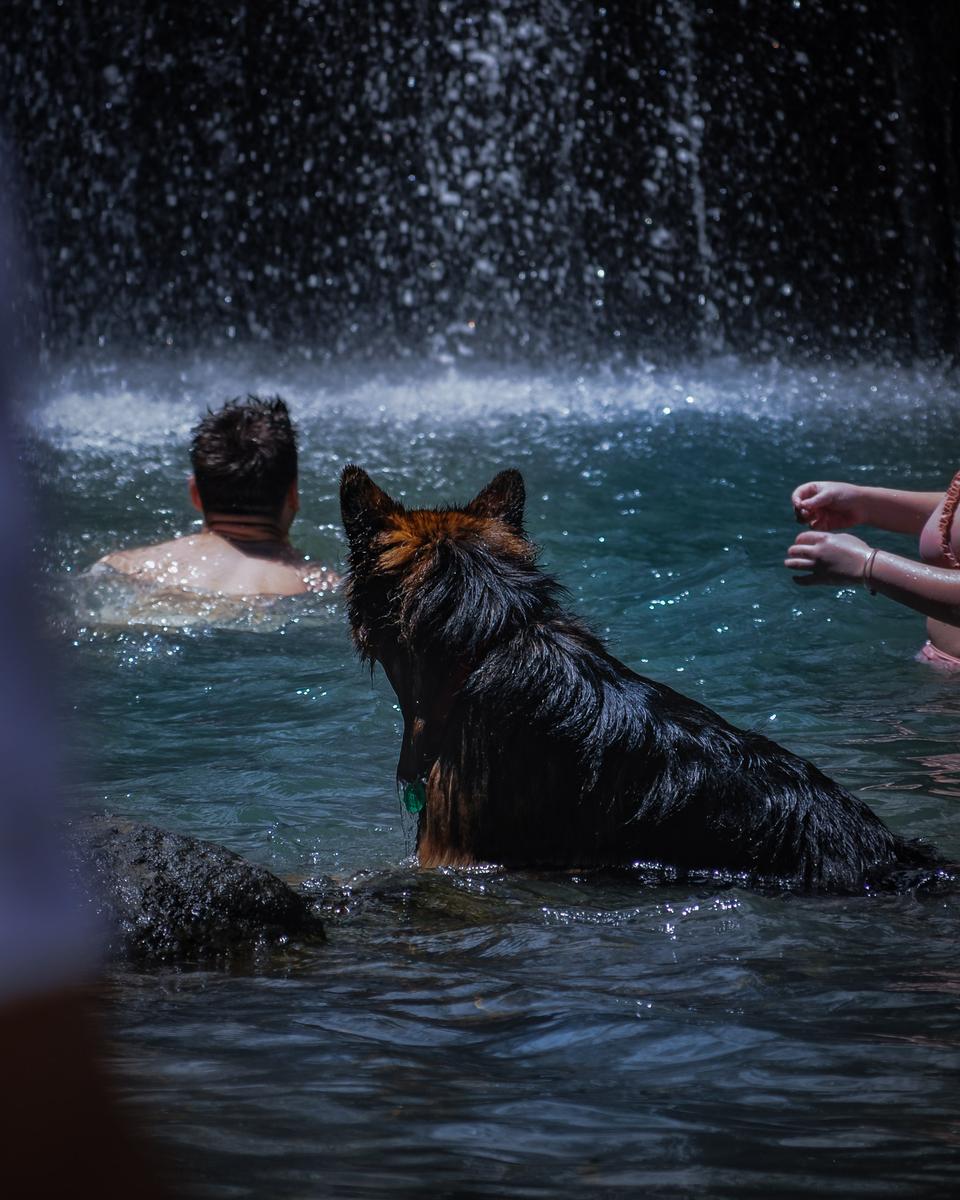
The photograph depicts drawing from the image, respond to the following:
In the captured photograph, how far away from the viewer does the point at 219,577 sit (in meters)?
7.11

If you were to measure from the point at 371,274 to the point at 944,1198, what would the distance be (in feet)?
47.3

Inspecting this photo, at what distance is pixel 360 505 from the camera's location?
3641 mm

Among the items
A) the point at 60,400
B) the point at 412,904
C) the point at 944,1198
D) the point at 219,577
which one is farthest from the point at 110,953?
the point at 60,400

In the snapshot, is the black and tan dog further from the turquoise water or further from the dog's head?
the turquoise water

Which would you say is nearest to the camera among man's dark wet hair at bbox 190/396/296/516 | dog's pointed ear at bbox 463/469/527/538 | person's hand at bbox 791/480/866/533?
dog's pointed ear at bbox 463/469/527/538

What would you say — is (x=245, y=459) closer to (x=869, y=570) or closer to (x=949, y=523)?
(x=949, y=523)

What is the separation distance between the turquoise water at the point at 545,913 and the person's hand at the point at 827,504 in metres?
0.82

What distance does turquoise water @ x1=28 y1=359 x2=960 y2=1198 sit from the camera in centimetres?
215

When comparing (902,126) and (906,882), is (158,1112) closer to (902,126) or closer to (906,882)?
(906,882)

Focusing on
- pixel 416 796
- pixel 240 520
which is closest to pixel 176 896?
pixel 416 796

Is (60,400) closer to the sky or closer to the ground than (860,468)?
closer to the sky

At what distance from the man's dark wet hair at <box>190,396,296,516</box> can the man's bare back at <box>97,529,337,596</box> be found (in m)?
0.21

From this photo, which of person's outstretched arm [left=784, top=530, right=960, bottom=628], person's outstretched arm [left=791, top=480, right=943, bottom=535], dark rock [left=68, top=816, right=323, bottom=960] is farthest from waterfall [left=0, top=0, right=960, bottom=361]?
dark rock [left=68, top=816, right=323, bottom=960]

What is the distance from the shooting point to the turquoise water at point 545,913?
2150mm
